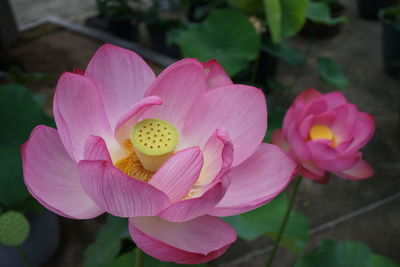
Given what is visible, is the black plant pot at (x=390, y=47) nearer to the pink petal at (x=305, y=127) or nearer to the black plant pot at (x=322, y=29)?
the black plant pot at (x=322, y=29)

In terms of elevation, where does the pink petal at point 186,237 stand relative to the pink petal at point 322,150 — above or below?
above

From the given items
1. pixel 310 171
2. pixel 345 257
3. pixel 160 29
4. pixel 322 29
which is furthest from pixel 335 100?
pixel 322 29

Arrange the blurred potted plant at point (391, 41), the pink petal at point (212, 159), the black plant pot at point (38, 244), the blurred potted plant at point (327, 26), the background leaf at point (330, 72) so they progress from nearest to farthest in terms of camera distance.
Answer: the pink petal at point (212, 159) < the black plant pot at point (38, 244) < the background leaf at point (330, 72) < the blurred potted plant at point (391, 41) < the blurred potted plant at point (327, 26)

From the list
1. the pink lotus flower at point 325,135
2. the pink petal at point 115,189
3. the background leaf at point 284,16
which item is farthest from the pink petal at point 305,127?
the background leaf at point 284,16

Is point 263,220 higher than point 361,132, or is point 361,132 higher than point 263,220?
point 361,132

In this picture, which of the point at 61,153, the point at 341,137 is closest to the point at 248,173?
the point at 61,153

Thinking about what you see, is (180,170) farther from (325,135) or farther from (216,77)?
(325,135)

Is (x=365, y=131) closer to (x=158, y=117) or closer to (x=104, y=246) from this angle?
(x=158, y=117)
